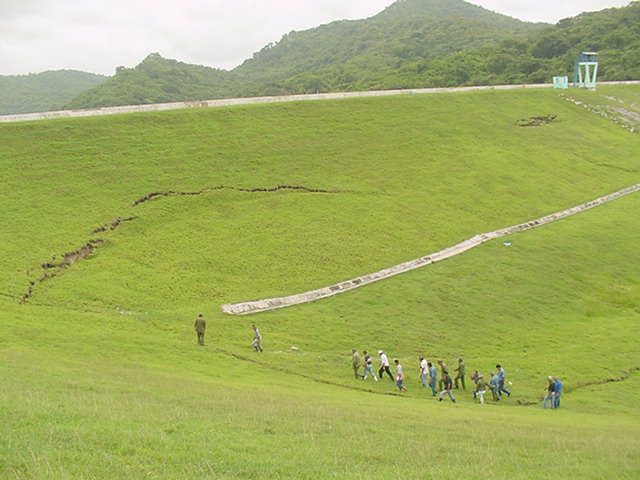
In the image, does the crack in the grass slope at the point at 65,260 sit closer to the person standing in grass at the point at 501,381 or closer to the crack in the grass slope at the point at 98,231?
the crack in the grass slope at the point at 98,231

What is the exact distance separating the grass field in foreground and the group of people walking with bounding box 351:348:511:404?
771mm

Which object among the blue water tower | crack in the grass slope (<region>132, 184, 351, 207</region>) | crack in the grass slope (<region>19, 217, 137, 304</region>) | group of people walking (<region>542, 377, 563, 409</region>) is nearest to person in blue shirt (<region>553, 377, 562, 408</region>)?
group of people walking (<region>542, 377, 563, 409</region>)

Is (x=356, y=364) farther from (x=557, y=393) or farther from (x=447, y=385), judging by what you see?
(x=557, y=393)

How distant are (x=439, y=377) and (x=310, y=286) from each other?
14752 mm

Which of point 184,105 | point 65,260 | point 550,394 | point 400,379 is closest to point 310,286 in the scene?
point 400,379

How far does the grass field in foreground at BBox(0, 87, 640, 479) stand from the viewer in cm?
1716

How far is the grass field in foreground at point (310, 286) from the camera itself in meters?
17.2

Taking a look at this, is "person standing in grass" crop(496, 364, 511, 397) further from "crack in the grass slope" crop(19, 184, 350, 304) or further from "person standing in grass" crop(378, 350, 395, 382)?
"crack in the grass slope" crop(19, 184, 350, 304)

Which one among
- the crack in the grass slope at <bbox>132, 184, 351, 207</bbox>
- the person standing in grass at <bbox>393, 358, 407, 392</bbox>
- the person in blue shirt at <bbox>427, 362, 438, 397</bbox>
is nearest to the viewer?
the person in blue shirt at <bbox>427, 362, 438, 397</bbox>

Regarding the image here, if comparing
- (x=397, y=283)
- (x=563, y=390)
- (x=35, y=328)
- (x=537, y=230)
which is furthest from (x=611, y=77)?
(x=35, y=328)

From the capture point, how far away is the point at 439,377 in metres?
33.3

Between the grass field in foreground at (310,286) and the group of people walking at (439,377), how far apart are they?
771mm

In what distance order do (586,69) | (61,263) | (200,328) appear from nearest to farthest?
(200,328)
(61,263)
(586,69)

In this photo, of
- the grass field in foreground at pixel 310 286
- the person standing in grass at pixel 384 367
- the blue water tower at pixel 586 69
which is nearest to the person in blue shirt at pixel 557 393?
the grass field in foreground at pixel 310 286
